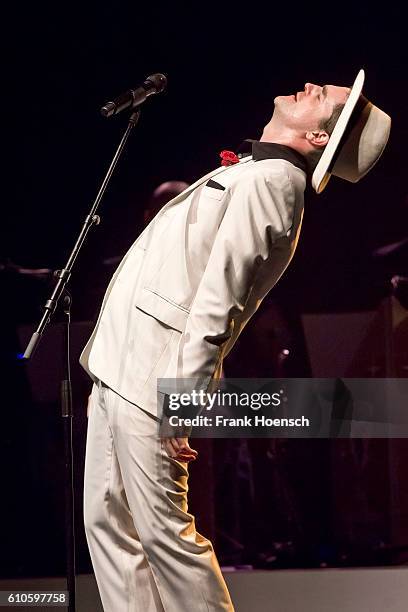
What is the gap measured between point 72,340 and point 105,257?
0.29m

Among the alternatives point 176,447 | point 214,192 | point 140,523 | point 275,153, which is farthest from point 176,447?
point 275,153

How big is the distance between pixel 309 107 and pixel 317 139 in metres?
0.08

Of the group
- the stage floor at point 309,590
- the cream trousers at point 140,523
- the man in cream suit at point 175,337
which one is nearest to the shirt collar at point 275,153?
the man in cream suit at point 175,337

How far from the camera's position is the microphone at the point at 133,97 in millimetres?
1986

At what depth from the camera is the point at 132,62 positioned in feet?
9.28

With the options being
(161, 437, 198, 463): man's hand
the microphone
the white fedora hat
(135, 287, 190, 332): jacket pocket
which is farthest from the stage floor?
the microphone

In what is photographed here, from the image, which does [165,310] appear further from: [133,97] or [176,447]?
[133,97]

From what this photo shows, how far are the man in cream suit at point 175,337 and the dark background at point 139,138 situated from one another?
1053 mm

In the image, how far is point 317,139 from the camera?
6.23ft

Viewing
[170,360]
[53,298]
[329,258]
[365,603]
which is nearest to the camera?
[170,360]

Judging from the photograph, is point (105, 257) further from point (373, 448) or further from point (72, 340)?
point (373, 448)

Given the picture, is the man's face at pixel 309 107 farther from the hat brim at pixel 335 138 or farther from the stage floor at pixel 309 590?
the stage floor at pixel 309 590

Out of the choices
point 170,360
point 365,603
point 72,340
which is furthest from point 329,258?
point 170,360

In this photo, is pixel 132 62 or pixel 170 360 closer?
pixel 170 360
